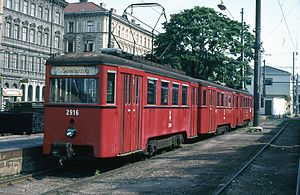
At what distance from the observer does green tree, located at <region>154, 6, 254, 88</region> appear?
4344 centimetres

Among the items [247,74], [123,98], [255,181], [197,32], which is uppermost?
[197,32]

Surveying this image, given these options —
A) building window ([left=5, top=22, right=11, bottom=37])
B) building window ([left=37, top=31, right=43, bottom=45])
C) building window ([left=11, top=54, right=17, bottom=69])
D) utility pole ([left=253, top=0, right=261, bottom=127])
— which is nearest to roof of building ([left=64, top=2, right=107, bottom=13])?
building window ([left=37, top=31, right=43, bottom=45])

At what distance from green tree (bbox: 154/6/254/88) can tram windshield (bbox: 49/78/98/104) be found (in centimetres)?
3112

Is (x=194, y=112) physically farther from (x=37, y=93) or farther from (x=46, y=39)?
(x=46, y=39)

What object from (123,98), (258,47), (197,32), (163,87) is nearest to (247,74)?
(197,32)

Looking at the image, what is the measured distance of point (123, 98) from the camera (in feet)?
38.1

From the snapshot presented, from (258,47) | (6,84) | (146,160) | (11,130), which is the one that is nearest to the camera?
(146,160)

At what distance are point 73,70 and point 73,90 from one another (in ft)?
1.65

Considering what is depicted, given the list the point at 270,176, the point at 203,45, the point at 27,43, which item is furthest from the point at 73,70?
the point at 27,43

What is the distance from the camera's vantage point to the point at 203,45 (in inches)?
1748

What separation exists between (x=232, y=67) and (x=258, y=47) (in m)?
15.4

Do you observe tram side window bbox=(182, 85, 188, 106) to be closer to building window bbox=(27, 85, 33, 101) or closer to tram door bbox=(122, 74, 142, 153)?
tram door bbox=(122, 74, 142, 153)

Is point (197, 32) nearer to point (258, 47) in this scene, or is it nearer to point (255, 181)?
point (258, 47)

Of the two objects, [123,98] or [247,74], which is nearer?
[123,98]
